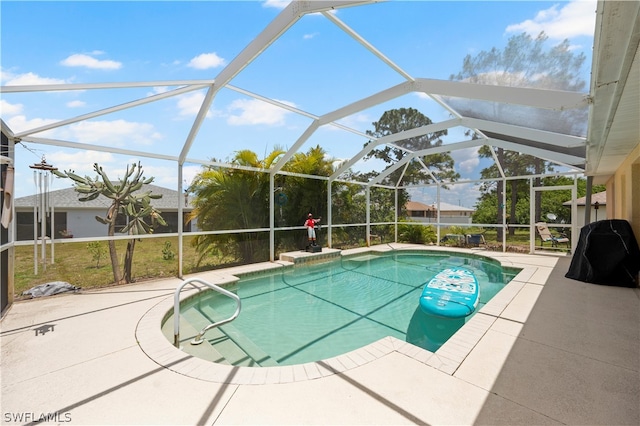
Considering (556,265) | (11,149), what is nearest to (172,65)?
(11,149)

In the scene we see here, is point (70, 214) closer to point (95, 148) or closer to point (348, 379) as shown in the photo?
point (95, 148)

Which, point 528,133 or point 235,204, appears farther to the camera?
point 235,204

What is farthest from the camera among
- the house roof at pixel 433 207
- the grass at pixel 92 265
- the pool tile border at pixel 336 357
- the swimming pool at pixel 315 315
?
the house roof at pixel 433 207

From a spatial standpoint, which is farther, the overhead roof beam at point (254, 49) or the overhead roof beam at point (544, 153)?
the overhead roof beam at point (544, 153)

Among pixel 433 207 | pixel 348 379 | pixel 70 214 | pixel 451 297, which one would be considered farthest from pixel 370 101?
pixel 433 207

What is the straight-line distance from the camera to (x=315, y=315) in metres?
5.29

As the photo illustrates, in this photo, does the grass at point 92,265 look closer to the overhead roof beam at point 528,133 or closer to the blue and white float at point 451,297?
the blue and white float at point 451,297

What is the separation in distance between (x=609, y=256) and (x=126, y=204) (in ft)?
35.8

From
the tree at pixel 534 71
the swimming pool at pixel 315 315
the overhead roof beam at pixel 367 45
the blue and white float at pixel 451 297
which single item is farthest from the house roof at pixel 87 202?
the tree at pixel 534 71

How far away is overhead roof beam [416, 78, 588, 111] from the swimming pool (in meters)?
3.69

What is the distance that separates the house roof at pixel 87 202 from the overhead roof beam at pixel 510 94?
20.5 ft

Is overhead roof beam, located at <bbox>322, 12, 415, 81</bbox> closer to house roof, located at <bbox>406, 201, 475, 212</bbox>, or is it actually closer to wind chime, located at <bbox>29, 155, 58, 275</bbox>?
wind chime, located at <bbox>29, 155, 58, 275</bbox>

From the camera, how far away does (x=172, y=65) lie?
190 inches

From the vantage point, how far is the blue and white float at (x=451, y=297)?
15.4 ft
